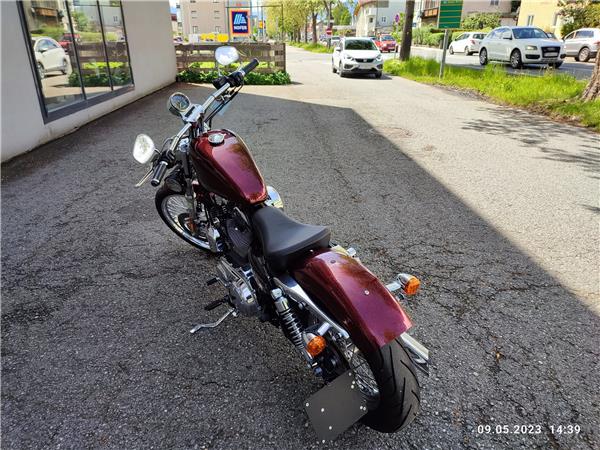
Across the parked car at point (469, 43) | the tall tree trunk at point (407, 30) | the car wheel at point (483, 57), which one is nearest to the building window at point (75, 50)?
the tall tree trunk at point (407, 30)

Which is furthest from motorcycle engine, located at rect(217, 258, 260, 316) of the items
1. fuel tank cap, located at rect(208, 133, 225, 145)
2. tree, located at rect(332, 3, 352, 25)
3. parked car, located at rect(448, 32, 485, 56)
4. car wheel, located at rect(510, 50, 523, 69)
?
tree, located at rect(332, 3, 352, 25)

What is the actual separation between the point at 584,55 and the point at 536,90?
15.9 meters

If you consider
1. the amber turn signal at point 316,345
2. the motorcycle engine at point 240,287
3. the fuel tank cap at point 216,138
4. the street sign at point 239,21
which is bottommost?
the motorcycle engine at point 240,287

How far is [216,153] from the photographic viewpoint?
2.65 m

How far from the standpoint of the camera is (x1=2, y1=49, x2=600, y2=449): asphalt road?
2158 mm

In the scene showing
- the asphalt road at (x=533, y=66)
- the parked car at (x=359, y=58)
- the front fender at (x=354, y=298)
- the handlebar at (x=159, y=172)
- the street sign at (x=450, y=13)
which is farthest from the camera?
the parked car at (x=359, y=58)

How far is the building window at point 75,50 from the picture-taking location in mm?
6895

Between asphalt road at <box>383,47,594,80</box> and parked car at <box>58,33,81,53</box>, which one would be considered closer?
parked car at <box>58,33,81,53</box>

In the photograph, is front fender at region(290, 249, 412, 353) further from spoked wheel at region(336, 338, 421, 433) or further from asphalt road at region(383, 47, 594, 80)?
asphalt road at region(383, 47, 594, 80)

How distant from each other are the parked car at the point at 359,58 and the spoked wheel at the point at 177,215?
14640mm

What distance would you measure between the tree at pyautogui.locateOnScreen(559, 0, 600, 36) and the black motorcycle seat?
117ft

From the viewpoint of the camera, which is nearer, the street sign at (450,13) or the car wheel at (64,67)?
the car wheel at (64,67)

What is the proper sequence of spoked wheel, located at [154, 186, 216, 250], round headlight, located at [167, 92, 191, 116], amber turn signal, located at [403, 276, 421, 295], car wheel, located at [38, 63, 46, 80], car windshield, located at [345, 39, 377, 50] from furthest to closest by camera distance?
car windshield, located at [345, 39, 377, 50]
car wheel, located at [38, 63, 46, 80]
spoked wheel, located at [154, 186, 216, 250]
round headlight, located at [167, 92, 191, 116]
amber turn signal, located at [403, 276, 421, 295]

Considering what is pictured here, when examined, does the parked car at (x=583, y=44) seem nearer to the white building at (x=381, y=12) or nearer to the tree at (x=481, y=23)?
the tree at (x=481, y=23)
